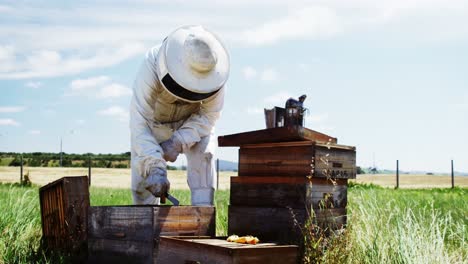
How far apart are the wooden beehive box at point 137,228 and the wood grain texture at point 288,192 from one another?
12.4 inches

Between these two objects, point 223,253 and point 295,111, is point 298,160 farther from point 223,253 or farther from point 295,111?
point 223,253

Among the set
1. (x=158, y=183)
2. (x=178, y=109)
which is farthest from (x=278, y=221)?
(x=178, y=109)

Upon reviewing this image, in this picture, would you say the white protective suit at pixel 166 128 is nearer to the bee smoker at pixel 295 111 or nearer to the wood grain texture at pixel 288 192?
the bee smoker at pixel 295 111

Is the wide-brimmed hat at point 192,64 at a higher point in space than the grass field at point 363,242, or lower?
higher

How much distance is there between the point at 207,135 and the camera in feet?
19.7

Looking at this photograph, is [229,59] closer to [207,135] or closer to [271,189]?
[207,135]

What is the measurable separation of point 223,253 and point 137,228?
1.30 metres

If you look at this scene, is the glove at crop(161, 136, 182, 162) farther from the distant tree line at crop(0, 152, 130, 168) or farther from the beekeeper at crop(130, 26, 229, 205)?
the distant tree line at crop(0, 152, 130, 168)

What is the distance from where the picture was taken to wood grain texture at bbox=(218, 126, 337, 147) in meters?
4.58

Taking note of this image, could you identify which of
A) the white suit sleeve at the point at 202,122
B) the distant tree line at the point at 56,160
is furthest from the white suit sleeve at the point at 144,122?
the distant tree line at the point at 56,160

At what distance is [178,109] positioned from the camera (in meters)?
6.00

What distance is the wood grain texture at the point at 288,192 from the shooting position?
4.52 metres

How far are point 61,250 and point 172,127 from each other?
167cm

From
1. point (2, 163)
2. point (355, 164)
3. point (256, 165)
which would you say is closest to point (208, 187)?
point (256, 165)
